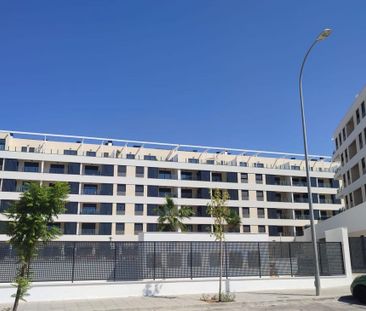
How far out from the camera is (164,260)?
17.8 meters

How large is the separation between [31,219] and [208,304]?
22.8 ft

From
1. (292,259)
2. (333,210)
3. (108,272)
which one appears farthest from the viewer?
(333,210)

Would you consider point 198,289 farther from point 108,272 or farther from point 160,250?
point 108,272

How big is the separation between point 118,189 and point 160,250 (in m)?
43.5

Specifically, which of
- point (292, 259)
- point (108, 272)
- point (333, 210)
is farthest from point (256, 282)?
point (333, 210)

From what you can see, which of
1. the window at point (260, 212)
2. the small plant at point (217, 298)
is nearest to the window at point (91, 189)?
the window at point (260, 212)

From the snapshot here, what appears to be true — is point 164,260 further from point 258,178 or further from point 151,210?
point 258,178

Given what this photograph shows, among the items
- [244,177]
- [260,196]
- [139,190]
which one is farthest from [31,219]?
[260,196]

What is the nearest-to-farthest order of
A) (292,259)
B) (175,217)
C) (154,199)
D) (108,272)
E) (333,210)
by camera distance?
(108,272) < (292,259) < (175,217) < (154,199) < (333,210)

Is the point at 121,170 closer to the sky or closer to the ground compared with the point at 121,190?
closer to the sky

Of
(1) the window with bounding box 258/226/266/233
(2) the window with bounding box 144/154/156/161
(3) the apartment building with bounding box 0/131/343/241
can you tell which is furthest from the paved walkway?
(1) the window with bounding box 258/226/266/233

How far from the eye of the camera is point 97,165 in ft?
201

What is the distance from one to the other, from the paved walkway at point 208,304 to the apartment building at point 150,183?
134 feet

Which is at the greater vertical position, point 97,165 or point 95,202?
point 97,165
